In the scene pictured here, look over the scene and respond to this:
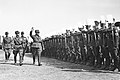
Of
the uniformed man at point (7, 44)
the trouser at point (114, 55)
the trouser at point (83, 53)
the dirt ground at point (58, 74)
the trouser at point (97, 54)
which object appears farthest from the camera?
the uniformed man at point (7, 44)

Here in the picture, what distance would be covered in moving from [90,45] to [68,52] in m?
4.97

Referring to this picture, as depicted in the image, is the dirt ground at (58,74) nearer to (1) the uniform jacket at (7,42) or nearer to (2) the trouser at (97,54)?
(2) the trouser at (97,54)

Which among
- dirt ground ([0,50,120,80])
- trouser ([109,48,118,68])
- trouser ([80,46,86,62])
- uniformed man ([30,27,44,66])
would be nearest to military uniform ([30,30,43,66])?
uniformed man ([30,27,44,66])

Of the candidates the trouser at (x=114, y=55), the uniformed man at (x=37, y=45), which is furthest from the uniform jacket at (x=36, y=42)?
the trouser at (x=114, y=55)

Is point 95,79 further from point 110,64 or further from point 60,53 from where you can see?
point 60,53

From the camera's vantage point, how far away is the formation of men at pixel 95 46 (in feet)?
39.5

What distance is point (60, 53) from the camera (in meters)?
22.9

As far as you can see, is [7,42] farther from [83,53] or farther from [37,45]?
[83,53]

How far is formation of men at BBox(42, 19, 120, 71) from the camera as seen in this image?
12.1 meters

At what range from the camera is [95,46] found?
46.6ft

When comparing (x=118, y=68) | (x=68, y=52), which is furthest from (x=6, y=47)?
(x=118, y=68)

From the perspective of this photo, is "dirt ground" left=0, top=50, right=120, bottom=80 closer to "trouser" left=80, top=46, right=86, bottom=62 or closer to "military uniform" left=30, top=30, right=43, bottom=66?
"military uniform" left=30, top=30, right=43, bottom=66

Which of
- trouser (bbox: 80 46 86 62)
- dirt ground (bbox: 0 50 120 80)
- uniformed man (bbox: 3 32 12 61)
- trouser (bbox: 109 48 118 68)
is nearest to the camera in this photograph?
dirt ground (bbox: 0 50 120 80)

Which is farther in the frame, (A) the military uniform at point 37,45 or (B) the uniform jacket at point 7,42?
(B) the uniform jacket at point 7,42
